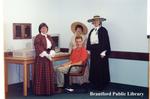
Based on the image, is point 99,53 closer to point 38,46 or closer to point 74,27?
point 74,27

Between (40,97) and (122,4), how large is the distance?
225 cm

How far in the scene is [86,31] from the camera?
5.40 meters

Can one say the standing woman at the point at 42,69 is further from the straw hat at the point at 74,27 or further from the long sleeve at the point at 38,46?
the straw hat at the point at 74,27

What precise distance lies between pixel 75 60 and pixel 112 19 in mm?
1057

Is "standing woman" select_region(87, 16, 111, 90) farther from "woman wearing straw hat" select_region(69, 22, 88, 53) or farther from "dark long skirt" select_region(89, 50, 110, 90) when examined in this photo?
"woman wearing straw hat" select_region(69, 22, 88, 53)

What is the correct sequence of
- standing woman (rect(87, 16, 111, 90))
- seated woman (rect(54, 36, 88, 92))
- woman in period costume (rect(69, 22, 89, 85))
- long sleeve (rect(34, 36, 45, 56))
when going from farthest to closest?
woman in period costume (rect(69, 22, 89, 85))
standing woman (rect(87, 16, 111, 90))
seated woman (rect(54, 36, 88, 92))
long sleeve (rect(34, 36, 45, 56))

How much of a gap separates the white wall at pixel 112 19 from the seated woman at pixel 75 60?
2.06ft

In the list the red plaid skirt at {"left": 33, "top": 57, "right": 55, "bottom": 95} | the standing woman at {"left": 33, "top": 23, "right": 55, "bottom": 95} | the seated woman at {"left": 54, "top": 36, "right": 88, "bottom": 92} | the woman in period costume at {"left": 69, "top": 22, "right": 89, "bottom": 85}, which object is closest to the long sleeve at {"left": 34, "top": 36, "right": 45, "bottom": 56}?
the standing woman at {"left": 33, "top": 23, "right": 55, "bottom": 95}

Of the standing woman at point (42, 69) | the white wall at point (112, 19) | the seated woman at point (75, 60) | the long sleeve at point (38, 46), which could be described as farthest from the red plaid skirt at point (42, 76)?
the white wall at point (112, 19)

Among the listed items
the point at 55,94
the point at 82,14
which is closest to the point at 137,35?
the point at 82,14

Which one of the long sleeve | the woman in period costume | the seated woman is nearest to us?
the long sleeve

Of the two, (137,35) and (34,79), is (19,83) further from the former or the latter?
(137,35)

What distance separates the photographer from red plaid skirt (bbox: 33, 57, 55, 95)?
4672 millimetres

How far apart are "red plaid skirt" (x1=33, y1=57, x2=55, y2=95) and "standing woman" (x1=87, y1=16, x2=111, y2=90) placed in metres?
0.91
